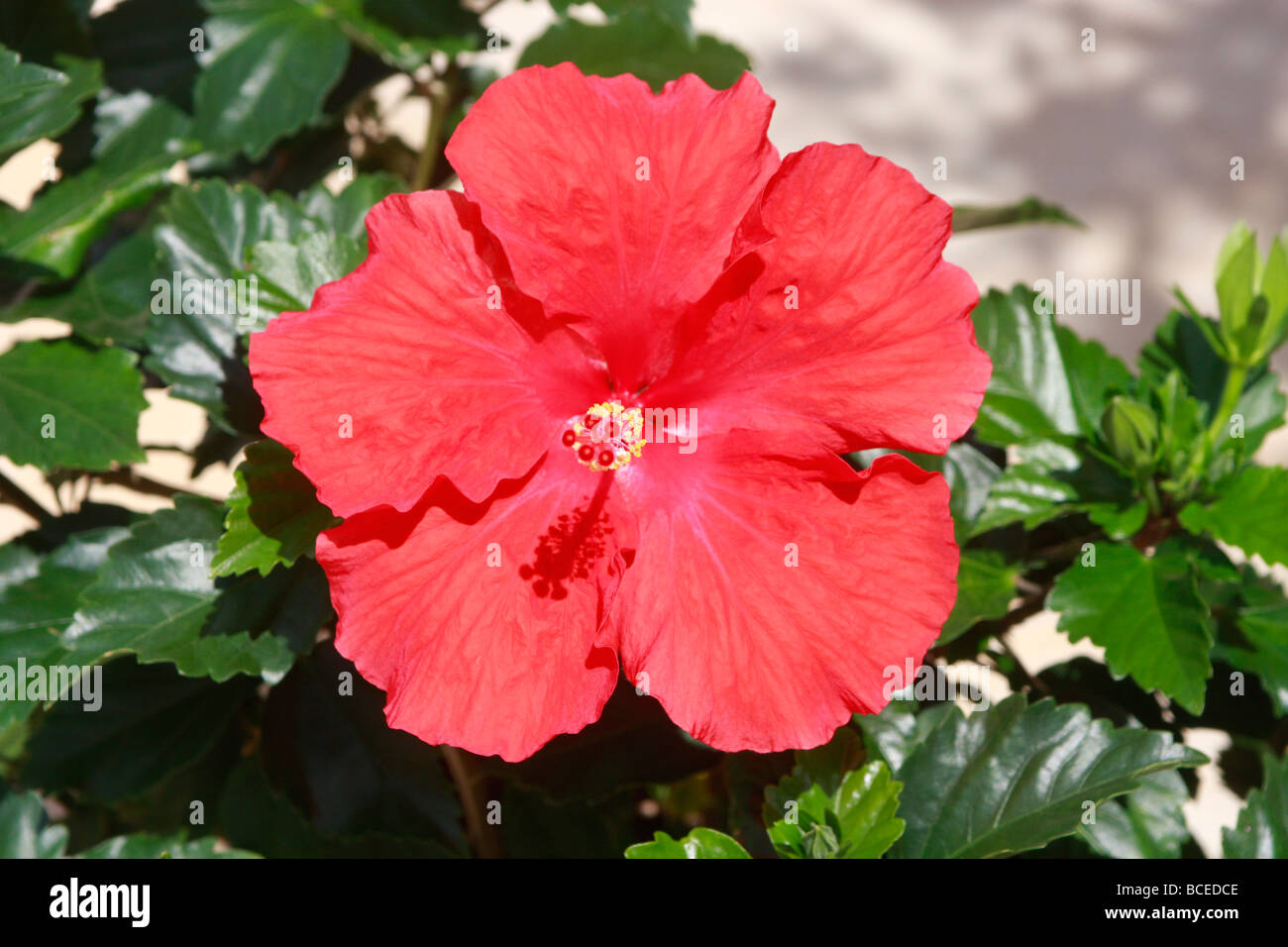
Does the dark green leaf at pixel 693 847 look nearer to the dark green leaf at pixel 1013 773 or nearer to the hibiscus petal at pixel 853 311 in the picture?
the dark green leaf at pixel 1013 773

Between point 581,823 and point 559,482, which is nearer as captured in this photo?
point 559,482

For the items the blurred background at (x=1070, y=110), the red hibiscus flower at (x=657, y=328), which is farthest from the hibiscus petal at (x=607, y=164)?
the blurred background at (x=1070, y=110)

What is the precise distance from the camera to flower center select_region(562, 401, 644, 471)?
0.95m

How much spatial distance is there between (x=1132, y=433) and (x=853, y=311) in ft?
1.34

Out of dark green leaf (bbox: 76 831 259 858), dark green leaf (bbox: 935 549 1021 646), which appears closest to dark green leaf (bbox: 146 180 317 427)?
dark green leaf (bbox: 76 831 259 858)

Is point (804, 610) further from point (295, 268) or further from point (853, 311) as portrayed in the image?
point (295, 268)

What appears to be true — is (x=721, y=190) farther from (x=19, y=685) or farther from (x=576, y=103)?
(x=19, y=685)

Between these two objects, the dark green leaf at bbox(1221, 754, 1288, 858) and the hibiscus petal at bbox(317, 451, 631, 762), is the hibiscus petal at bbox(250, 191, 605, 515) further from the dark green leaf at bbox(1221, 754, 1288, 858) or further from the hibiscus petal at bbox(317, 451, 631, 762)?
the dark green leaf at bbox(1221, 754, 1288, 858)

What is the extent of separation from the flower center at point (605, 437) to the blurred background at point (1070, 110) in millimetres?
2270

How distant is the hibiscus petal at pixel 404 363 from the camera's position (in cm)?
83

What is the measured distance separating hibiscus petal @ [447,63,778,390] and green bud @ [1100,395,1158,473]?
0.49m

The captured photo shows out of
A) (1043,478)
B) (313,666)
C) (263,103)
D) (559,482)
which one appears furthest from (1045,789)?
(263,103)

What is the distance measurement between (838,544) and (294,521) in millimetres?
455
